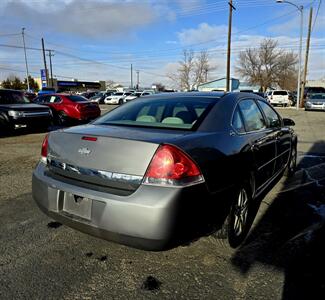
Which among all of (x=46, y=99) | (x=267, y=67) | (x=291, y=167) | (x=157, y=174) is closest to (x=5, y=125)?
(x=46, y=99)

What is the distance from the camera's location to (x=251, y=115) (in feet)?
12.3

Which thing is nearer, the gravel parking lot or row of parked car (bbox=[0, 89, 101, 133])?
the gravel parking lot

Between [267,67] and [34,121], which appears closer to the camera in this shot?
[34,121]

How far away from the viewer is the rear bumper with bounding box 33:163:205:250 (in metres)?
2.24

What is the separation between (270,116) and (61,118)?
433 inches

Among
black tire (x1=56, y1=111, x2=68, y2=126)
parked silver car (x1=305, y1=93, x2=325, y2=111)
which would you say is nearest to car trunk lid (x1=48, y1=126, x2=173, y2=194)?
black tire (x1=56, y1=111, x2=68, y2=126)

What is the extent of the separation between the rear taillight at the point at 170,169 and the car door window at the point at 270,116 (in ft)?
7.39

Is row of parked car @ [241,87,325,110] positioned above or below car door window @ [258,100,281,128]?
below

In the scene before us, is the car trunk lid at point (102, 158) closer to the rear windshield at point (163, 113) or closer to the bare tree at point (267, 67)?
the rear windshield at point (163, 113)

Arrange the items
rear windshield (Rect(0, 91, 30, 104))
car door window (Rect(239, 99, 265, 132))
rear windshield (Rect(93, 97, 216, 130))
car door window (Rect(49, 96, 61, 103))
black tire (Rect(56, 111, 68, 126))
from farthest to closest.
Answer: car door window (Rect(49, 96, 61, 103))
black tire (Rect(56, 111, 68, 126))
rear windshield (Rect(0, 91, 30, 104))
car door window (Rect(239, 99, 265, 132))
rear windshield (Rect(93, 97, 216, 130))

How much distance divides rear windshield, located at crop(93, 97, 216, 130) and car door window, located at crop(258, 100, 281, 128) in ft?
4.20

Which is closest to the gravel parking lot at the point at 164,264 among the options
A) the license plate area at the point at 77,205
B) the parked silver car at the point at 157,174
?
the parked silver car at the point at 157,174

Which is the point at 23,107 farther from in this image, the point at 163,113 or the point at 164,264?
the point at 164,264

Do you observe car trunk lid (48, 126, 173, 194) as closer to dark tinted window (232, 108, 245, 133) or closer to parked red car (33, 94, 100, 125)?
dark tinted window (232, 108, 245, 133)
